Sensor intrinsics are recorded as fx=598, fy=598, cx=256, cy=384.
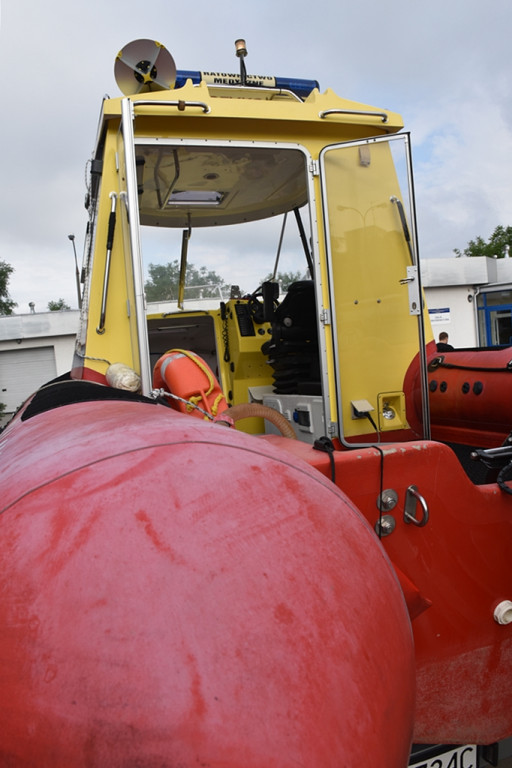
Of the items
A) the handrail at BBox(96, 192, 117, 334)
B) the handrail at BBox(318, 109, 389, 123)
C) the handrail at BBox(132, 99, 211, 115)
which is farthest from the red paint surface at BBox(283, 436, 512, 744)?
the handrail at BBox(318, 109, 389, 123)

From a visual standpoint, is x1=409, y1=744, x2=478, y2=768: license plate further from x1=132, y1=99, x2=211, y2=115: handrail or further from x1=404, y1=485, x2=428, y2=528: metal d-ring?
x1=132, y1=99, x2=211, y2=115: handrail

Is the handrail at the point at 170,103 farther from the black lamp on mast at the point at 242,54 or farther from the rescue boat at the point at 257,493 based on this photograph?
the black lamp on mast at the point at 242,54

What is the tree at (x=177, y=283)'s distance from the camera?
4848 mm

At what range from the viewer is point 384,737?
95cm

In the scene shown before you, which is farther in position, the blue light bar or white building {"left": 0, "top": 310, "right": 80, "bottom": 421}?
white building {"left": 0, "top": 310, "right": 80, "bottom": 421}

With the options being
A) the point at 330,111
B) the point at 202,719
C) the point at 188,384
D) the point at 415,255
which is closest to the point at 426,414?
the point at 415,255

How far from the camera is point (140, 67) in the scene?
344 cm

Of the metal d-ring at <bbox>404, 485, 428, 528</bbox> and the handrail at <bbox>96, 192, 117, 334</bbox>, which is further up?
the handrail at <bbox>96, 192, 117, 334</bbox>

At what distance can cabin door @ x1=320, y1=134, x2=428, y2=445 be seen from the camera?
352 cm

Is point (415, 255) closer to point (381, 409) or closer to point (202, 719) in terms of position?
point (381, 409)

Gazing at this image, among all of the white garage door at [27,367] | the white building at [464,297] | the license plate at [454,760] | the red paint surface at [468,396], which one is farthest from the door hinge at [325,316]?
the white garage door at [27,367]

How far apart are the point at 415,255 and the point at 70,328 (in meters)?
19.4

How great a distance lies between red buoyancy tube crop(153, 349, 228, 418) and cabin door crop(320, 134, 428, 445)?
30.2 inches

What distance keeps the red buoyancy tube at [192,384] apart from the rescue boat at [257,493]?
0.01 meters
